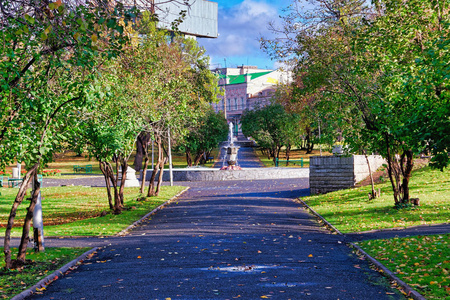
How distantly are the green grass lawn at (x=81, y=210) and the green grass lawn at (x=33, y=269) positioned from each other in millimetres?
3152

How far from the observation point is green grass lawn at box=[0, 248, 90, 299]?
809 centimetres

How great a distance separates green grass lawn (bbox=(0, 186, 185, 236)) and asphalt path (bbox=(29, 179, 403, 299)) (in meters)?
1.32

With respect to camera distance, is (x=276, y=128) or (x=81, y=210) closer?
(x=81, y=210)

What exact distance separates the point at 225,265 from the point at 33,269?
11.3 feet

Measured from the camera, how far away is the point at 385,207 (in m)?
18.5

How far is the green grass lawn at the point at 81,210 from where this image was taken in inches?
627

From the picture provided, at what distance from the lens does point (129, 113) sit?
67.2ft

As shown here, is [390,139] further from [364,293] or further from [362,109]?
[364,293]

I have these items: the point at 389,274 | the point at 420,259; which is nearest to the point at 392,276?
the point at 389,274

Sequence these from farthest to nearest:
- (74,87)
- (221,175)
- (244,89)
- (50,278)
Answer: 1. (244,89)
2. (221,175)
3. (74,87)
4. (50,278)

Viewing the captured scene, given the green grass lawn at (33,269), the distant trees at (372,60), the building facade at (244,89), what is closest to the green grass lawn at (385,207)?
the distant trees at (372,60)

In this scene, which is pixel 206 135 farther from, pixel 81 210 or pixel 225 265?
pixel 225 265

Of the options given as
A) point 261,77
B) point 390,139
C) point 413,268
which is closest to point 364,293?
point 413,268

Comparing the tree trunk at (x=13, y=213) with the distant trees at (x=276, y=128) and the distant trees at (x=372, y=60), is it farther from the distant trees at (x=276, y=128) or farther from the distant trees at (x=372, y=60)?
the distant trees at (x=276, y=128)
